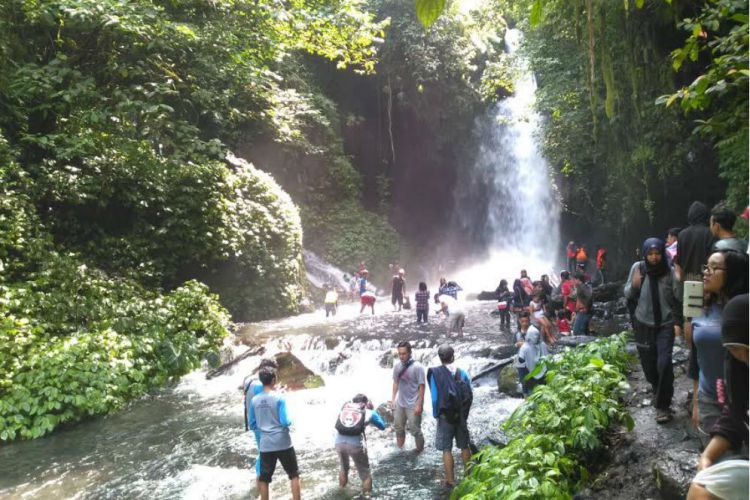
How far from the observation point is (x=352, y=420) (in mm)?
6348

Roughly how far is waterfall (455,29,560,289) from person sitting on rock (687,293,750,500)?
2454 centimetres

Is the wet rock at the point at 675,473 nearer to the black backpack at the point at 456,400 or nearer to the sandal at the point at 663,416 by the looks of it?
the sandal at the point at 663,416

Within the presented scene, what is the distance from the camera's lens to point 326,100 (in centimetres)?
2669

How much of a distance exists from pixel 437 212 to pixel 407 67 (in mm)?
8975

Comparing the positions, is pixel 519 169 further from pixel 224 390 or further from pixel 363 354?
pixel 224 390

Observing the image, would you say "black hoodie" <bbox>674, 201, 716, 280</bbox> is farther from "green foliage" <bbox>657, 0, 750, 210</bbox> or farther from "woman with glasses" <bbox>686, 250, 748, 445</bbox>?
"woman with glasses" <bbox>686, 250, 748, 445</bbox>

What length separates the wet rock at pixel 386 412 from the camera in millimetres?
8866

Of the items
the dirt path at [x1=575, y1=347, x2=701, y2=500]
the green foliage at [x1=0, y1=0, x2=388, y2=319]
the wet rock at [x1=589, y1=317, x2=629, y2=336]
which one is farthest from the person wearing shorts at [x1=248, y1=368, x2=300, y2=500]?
the wet rock at [x1=589, y1=317, x2=629, y2=336]

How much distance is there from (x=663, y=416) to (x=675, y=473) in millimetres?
1161

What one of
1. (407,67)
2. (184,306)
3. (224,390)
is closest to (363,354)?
(224,390)

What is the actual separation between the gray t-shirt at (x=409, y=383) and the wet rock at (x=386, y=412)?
160cm

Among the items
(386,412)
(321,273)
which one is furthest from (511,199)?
(386,412)

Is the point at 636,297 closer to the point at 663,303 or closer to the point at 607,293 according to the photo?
the point at 663,303

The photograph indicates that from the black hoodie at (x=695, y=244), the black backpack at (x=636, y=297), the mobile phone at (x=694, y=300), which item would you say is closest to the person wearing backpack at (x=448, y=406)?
the black backpack at (x=636, y=297)
